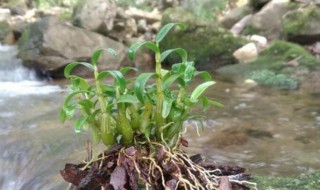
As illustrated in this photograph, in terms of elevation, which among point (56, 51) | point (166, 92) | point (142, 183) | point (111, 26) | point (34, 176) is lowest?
point (34, 176)

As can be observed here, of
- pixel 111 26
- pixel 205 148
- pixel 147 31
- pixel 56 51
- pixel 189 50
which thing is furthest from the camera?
pixel 147 31

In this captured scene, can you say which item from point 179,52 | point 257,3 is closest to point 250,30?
point 257,3

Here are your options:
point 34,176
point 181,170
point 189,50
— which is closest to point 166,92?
point 181,170

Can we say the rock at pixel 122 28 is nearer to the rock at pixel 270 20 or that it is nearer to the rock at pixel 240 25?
the rock at pixel 240 25

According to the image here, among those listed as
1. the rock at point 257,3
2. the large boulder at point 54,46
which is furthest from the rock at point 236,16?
the large boulder at point 54,46

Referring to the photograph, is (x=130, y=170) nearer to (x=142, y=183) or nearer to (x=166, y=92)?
(x=142, y=183)

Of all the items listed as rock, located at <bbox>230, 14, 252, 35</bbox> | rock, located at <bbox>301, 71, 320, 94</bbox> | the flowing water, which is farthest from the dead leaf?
rock, located at <bbox>230, 14, 252, 35</bbox>
